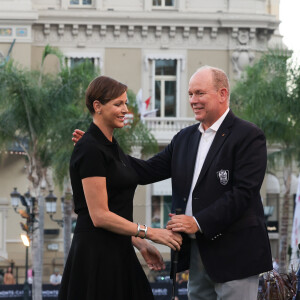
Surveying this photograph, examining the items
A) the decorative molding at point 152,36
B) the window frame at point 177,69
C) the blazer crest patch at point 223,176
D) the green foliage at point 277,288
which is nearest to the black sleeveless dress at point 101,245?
the blazer crest patch at point 223,176

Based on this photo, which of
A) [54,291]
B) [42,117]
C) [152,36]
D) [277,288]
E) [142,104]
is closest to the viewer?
[277,288]

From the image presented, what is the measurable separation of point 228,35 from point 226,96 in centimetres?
2852

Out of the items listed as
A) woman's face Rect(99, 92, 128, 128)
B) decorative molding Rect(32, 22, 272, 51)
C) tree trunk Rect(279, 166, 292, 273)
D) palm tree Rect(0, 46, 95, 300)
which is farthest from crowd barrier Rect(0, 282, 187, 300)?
woman's face Rect(99, 92, 128, 128)

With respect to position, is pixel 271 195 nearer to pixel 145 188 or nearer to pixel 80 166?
pixel 145 188

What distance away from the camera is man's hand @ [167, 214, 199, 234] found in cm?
633

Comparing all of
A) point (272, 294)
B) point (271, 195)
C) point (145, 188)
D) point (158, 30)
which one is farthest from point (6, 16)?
point (272, 294)

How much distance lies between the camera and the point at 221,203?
6301 mm

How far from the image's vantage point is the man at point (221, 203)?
6.33 metres

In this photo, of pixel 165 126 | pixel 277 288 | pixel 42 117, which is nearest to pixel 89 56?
pixel 165 126

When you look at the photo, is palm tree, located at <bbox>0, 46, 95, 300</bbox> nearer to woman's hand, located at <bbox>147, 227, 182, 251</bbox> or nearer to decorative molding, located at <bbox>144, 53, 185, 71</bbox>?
decorative molding, located at <bbox>144, 53, 185, 71</bbox>

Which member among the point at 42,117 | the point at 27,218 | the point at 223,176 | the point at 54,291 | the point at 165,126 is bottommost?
the point at 54,291

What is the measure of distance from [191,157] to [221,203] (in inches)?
18.8

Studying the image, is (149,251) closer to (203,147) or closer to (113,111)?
(203,147)

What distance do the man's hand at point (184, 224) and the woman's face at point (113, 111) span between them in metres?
0.70
